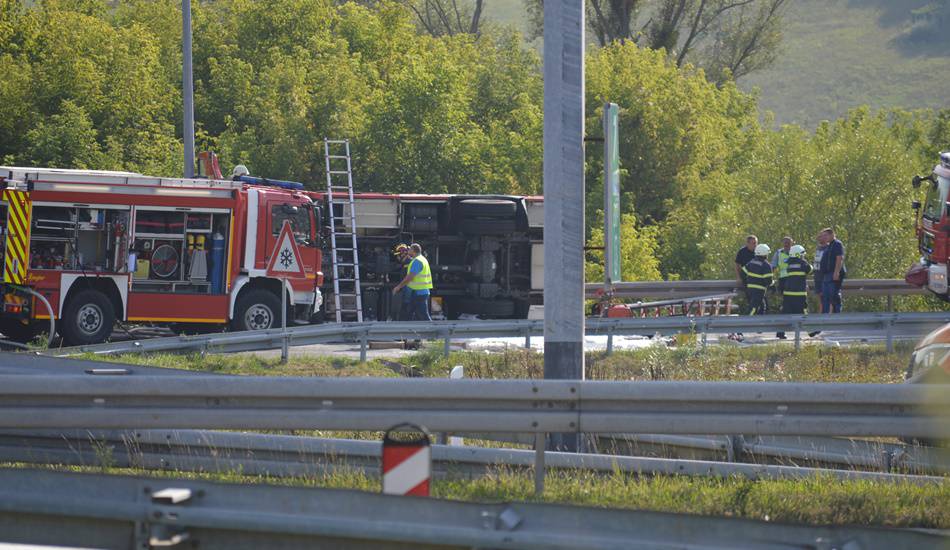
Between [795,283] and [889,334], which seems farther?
[795,283]

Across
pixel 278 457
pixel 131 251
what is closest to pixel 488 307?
pixel 131 251

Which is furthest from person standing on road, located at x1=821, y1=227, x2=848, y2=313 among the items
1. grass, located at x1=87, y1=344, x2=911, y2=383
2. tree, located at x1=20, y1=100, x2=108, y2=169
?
tree, located at x1=20, y1=100, x2=108, y2=169

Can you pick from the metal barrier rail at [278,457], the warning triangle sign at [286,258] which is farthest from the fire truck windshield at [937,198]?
the metal barrier rail at [278,457]

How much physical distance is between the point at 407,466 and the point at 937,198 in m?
18.8

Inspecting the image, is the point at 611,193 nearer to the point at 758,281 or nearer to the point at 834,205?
the point at 758,281

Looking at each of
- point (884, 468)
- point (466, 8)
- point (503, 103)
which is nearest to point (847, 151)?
point (503, 103)

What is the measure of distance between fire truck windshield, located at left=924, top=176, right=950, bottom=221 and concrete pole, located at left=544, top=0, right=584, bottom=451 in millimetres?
15015

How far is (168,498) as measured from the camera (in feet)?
16.6

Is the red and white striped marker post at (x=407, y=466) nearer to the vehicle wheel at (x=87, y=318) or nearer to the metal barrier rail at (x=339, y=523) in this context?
the metal barrier rail at (x=339, y=523)

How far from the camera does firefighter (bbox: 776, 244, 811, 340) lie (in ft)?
67.7

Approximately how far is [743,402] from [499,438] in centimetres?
219

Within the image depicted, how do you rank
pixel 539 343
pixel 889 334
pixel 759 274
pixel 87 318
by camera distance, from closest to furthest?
pixel 889 334
pixel 87 318
pixel 539 343
pixel 759 274

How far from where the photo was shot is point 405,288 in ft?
71.2

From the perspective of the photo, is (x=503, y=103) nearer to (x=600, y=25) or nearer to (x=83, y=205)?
(x=600, y=25)
